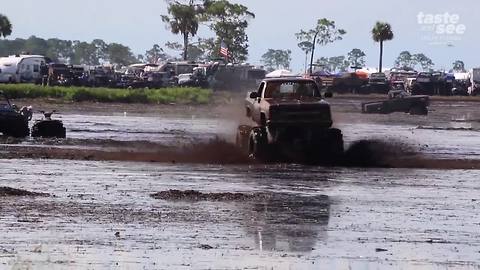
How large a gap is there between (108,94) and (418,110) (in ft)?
54.6

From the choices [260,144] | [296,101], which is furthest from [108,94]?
[296,101]

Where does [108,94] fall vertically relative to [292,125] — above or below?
below

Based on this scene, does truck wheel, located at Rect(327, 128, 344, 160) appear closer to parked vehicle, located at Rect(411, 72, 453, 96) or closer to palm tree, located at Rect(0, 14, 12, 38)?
parked vehicle, located at Rect(411, 72, 453, 96)

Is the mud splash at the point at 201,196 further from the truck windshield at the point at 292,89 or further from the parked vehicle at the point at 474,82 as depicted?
the parked vehicle at the point at 474,82

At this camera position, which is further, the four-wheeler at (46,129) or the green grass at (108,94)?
the green grass at (108,94)

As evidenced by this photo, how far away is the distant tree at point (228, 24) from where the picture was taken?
357 feet

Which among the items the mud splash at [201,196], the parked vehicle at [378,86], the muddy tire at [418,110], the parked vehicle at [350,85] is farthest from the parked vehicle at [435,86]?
the mud splash at [201,196]

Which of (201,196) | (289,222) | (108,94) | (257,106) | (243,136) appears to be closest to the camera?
(289,222)

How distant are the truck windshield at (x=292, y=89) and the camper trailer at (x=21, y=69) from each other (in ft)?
186

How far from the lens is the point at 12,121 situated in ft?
114

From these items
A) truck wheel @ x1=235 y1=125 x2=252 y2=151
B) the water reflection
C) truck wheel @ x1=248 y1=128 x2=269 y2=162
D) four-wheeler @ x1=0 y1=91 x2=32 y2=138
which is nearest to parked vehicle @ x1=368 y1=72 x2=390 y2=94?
four-wheeler @ x1=0 y1=91 x2=32 y2=138

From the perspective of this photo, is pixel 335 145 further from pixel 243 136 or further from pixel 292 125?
pixel 243 136

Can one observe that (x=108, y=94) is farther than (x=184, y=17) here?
No

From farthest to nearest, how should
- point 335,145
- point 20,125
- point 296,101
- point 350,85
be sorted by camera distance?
point 350,85, point 20,125, point 335,145, point 296,101
